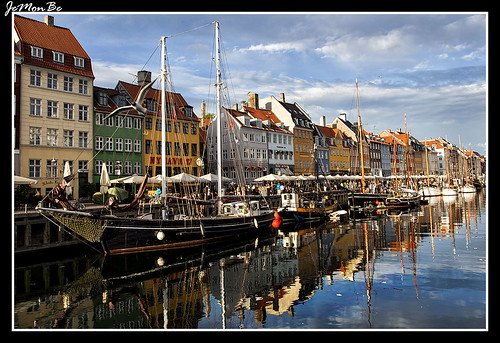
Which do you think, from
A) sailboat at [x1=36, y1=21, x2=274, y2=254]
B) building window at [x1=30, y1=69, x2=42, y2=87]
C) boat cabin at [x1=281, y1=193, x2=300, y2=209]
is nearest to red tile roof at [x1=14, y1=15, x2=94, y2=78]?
building window at [x1=30, y1=69, x2=42, y2=87]

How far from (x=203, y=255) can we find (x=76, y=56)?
28.2 m

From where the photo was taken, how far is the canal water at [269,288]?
12.4 metres

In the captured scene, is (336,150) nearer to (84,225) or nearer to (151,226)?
(151,226)

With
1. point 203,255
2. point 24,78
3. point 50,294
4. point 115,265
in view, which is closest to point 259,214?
point 203,255

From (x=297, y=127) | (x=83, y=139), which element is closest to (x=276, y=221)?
(x=83, y=139)

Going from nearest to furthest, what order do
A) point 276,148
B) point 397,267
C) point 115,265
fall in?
1. point 397,267
2. point 115,265
3. point 276,148

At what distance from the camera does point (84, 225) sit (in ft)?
71.4

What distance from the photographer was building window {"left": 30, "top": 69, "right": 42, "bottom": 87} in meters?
36.5

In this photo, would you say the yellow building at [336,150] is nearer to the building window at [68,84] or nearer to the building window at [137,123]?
the building window at [137,123]

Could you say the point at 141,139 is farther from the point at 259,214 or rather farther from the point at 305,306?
the point at 305,306

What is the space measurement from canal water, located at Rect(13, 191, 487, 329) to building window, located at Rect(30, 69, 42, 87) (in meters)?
21.1

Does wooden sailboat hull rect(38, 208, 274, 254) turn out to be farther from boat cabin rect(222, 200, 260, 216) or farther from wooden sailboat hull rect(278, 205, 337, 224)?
wooden sailboat hull rect(278, 205, 337, 224)

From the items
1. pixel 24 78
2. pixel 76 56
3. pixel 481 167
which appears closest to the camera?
pixel 24 78

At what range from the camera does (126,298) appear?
598 inches
